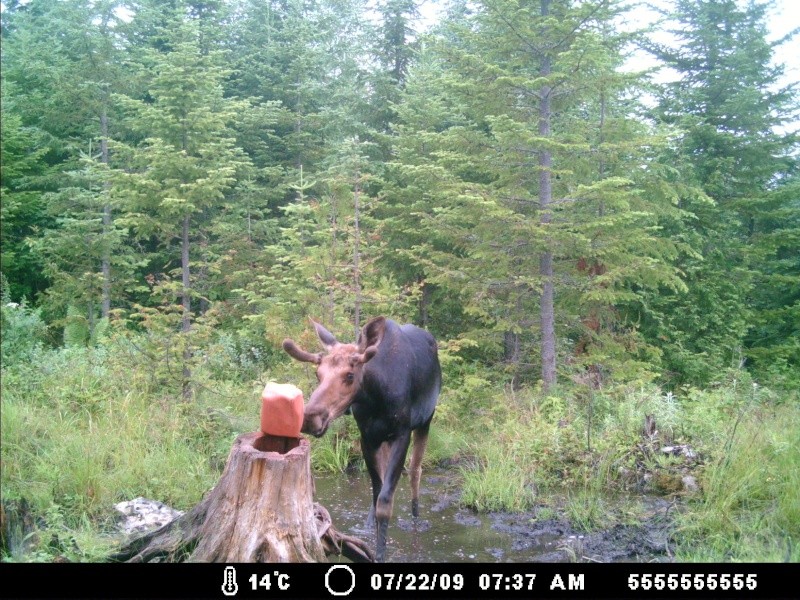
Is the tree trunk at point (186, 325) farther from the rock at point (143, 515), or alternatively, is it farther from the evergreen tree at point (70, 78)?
the rock at point (143, 515)

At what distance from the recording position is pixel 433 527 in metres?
6.63

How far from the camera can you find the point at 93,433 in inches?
250

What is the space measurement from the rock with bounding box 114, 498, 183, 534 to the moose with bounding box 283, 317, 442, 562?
160cm

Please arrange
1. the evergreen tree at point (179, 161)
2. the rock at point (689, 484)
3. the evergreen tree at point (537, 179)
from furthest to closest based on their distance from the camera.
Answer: the evergreen tree at point (537, 179) → the evergreen tree at point (179, 161) → the rock at point (689, 484)

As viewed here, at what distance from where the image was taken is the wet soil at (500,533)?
18.5ft

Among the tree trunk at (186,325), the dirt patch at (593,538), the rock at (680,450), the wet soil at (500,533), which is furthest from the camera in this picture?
the tree trunk at (186,325)

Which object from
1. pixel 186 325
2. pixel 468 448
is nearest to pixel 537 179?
pixel 468 448

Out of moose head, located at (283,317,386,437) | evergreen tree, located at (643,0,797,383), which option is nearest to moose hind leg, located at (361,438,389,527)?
moose head, located at (283,317,386,437)

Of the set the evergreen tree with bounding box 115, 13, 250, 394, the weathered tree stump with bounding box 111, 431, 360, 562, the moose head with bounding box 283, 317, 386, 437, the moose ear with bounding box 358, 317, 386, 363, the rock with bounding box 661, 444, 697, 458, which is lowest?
the rock with bounding box 661, 444, 697, 458

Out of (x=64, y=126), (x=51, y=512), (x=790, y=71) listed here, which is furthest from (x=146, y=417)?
(x=790, y=71)
